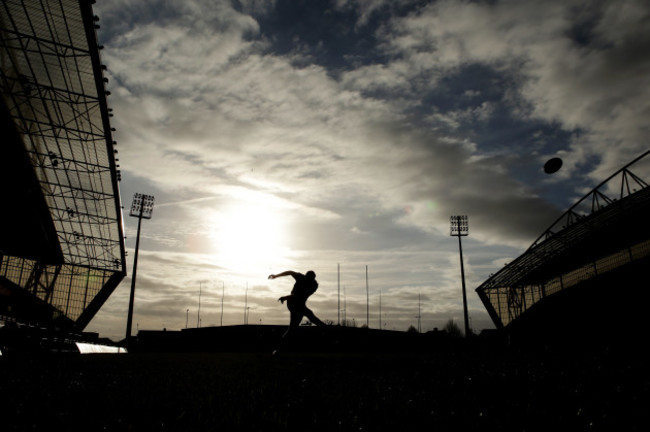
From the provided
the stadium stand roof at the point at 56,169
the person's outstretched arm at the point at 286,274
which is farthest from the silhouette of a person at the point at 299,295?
the stadium stand roof at the point at 56,169

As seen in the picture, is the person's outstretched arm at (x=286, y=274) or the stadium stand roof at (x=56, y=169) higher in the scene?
the stadium stand roof at (x=56, y=169)

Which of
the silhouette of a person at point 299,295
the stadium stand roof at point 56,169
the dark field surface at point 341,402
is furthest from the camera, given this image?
the stadium stand roof at point 56,169

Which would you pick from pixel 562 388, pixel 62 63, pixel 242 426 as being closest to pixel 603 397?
pixel 562 388

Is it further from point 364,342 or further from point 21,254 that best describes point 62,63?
point 364,342

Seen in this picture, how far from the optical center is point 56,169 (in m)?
34.2

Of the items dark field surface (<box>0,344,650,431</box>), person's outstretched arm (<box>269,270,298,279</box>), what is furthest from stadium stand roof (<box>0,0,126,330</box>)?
dark field surface (<box>0,344,650,431</box>)

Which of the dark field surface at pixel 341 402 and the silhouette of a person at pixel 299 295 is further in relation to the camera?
the silhouette of a person at pixel 299 295

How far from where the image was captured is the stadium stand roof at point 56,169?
23.4 metres

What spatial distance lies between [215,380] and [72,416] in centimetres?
286

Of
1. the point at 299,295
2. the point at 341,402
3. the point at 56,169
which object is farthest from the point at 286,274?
the point at 56,169

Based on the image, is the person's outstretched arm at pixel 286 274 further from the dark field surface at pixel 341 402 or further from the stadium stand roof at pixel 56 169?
the stadium stand roof at pixel 56 169

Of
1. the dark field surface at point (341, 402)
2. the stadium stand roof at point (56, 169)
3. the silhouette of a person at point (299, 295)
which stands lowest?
the dark field surface at point (341, 402)

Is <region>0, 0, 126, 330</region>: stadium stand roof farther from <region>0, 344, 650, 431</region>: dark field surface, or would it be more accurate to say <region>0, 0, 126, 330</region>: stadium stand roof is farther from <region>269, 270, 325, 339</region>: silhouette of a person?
<region>0, 344, 650, 431</region>: dark field surface

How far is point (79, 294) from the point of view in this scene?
52.5 meters
